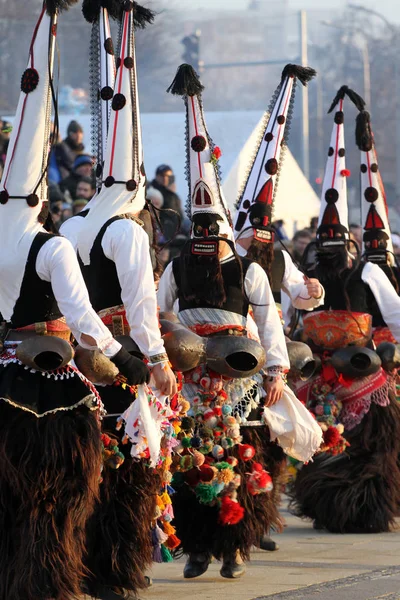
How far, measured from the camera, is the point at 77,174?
41.6ft

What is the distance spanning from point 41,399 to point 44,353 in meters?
0.20

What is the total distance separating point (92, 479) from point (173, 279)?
1.91 metres

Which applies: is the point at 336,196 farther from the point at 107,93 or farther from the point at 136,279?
the point at 136,279

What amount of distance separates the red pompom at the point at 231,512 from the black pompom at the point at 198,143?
1.87 m

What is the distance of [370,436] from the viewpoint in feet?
28.5

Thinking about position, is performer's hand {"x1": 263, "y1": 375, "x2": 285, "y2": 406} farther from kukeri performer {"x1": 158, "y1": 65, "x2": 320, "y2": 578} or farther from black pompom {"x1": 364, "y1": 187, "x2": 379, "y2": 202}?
black pompom {"x1": 364, "y1": 187, "x2": 379, "y2": 202}

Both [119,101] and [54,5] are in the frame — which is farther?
[119,101]

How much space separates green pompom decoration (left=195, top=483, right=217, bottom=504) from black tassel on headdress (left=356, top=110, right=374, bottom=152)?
3785 mm

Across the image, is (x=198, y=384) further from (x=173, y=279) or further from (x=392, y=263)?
(x=392, y=263)

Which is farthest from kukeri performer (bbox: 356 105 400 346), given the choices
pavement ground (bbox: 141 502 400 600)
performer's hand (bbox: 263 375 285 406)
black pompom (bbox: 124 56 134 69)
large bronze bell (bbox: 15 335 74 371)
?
large bronze bell (bbox: 15 335 74 371)

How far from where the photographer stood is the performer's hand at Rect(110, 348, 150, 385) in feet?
18.6

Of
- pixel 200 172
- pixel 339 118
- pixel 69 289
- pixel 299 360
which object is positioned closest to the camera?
pixel 69 289

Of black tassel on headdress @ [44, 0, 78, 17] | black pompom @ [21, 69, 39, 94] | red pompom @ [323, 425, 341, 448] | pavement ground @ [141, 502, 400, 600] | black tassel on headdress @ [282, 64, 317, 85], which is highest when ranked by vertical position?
black tassel on headdress @ [282, 64, 317, 85]

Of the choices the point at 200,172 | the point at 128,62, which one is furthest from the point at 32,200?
the point at 200,172
